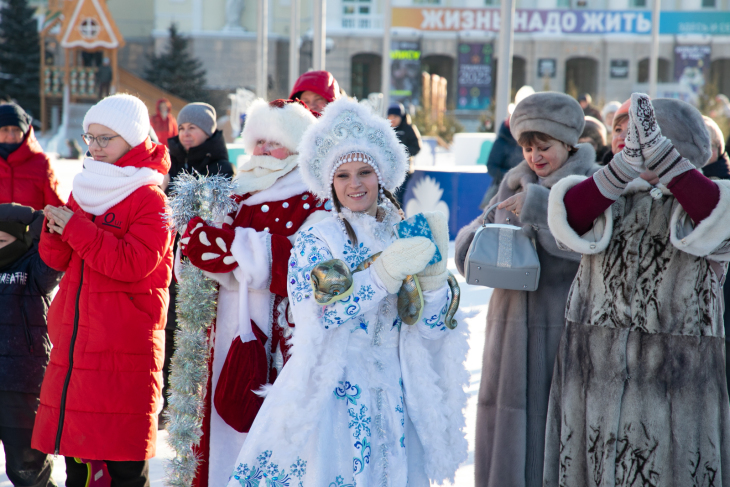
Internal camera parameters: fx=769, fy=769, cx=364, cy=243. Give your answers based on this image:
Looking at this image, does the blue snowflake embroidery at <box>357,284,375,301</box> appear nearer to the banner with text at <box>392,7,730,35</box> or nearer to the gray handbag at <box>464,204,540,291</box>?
the gray handbag at <box>464,204,540,291</box>

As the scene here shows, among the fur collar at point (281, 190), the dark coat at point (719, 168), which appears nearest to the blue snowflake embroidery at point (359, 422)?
the fur collar at point (281, 190)

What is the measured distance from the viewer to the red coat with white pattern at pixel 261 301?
8.98ft

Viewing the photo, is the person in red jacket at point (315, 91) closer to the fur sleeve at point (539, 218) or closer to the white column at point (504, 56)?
the fur sleeve at point (539, 218)

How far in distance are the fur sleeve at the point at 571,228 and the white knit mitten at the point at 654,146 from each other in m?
0.22

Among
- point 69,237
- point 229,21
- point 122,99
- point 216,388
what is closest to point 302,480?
point 216,388

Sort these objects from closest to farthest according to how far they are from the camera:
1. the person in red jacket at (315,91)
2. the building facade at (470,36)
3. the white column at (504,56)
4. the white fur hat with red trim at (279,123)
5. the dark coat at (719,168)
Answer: the white fur hat with red trim at (279,123), the dark coat at (719,168), the person in red jacket at (315,91), the white column at (504,56), the building facade at (470,36)

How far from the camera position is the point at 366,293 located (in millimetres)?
2258

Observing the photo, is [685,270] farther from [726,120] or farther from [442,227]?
[726,120]

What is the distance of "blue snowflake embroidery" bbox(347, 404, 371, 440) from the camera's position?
2264 millimetres

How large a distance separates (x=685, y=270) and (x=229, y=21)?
1615 inches

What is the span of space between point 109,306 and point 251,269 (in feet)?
1.98

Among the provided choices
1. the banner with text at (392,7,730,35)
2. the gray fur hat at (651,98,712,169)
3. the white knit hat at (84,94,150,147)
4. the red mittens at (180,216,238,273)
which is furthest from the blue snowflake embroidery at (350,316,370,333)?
the banner with text at (392,7,730,35)

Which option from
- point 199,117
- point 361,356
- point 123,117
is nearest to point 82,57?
point 199,117

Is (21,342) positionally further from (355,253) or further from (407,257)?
(407,257)
